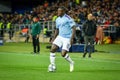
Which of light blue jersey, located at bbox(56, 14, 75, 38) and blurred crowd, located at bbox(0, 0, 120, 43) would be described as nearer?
light blue jersey, located at bbox(56, 14, 75, 38)

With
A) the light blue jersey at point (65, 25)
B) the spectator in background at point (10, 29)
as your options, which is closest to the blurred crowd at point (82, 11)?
the spectator in background at point (10, 29)

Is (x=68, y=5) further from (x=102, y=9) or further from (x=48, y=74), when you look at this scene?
(x=48, y=74)

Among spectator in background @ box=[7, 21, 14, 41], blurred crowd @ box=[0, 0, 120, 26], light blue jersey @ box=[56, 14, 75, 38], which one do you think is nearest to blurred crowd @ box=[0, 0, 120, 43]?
blurred crowd @ box=[0, 0, 120, 26]

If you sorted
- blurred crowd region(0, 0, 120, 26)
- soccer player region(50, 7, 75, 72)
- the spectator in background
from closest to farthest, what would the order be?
soccer player region(50, 7, 75, 72) → blurred crowd region(0, 0, 120, 26) → the spectator in background

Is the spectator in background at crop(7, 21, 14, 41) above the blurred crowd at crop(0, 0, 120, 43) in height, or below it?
below

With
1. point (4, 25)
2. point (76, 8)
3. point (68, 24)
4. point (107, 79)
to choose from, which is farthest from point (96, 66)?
point (4, 25)

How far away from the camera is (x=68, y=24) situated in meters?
16.8

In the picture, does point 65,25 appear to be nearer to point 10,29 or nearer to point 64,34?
point 64,34

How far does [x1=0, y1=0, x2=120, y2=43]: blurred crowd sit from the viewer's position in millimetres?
40084

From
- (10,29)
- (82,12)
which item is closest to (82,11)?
(82,12)

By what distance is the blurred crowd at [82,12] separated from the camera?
132 feet

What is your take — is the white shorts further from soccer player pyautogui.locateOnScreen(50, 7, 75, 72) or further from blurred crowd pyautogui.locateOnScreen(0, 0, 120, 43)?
blurred crowd pyautogui.locateOnScreen(0, 0, 120, 43)

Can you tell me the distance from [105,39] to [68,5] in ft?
30.1

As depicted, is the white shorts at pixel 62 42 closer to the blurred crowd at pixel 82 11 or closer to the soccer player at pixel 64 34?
the soccer player at pixel 64 34
